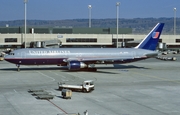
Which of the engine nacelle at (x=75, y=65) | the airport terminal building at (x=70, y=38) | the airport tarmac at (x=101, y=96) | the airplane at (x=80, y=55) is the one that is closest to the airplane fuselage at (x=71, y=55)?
the airplane at (x=80, y=55)

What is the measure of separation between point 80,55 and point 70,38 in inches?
2320

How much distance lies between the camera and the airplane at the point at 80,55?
202 ft

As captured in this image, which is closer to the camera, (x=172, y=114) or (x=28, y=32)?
(x=172, y=114)

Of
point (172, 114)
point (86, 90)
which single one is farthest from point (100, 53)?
point (172, 114)

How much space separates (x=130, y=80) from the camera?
2023 inches

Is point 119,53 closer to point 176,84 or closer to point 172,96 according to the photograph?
point 176,84

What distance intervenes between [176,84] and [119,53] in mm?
20397

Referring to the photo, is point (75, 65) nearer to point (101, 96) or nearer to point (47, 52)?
point (47, 52)

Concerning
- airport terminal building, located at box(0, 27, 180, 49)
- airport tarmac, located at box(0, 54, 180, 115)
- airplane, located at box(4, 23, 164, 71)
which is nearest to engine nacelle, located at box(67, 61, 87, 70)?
airplane, located at box(4, 23, 164, 71)

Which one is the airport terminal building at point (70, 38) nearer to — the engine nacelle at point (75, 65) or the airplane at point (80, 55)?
the airplane at point (80, 55)

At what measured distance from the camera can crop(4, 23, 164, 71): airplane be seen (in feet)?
202

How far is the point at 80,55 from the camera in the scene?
212 feet

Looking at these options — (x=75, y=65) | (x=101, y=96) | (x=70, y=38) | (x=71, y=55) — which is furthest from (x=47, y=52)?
(x=70, y=38)

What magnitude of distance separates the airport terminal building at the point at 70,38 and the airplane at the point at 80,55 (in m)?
41.0
